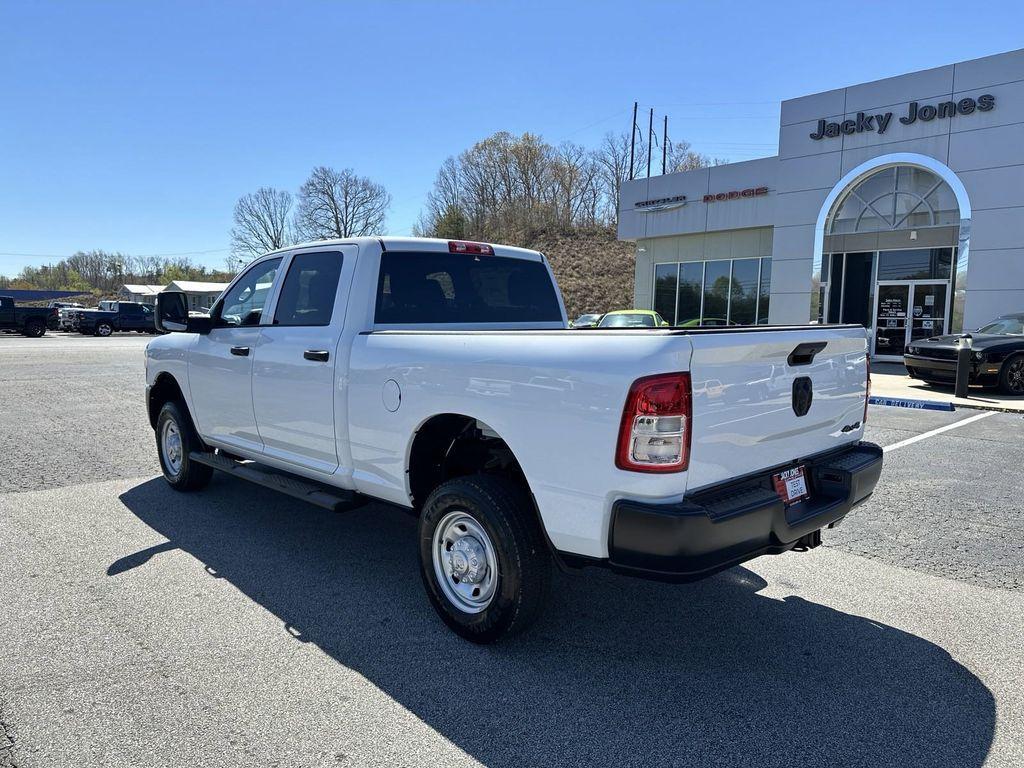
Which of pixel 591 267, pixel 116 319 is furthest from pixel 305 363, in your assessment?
pixel 591 267

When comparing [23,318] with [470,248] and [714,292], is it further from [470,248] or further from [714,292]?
[470,248]

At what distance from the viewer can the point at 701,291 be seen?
1065 inches

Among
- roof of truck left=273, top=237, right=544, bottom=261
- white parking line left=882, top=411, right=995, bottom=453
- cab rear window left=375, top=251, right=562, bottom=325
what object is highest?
roof of truck left=273, top=237, right=544, bottom=261

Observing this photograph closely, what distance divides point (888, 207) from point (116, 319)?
37.1m

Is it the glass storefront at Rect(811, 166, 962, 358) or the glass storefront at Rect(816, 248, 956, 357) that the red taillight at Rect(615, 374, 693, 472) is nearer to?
the glass storefront at Rect(811, 166, 962, 358)

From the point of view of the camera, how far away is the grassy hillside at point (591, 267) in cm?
5134

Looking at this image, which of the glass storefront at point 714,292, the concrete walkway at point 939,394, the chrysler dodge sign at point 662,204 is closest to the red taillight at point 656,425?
the concrete walkway at point 939,394

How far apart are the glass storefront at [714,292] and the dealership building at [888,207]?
0.08 metres

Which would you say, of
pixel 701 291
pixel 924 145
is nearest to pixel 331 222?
pixel 701 291

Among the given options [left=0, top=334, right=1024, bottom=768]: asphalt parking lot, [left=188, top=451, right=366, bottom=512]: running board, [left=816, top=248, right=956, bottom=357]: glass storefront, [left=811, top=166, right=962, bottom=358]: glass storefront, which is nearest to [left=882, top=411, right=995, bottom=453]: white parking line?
[left=0, top=334, right=1024, bottom=768]: asphalt parking lot

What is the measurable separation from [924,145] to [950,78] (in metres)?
1.65

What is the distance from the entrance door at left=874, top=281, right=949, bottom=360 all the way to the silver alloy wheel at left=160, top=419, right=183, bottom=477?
19324 mm

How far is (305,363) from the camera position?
444 cm

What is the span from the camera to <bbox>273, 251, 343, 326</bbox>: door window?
4594 millimetres
